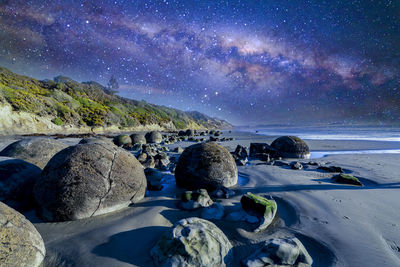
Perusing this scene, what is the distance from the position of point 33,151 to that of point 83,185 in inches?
109

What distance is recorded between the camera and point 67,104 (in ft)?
112

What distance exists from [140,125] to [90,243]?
47.1m

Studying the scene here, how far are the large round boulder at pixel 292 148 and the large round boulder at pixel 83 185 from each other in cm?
977

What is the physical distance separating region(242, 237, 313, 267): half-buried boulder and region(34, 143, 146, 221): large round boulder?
241 centimetres

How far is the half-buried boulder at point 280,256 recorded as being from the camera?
7.16ft

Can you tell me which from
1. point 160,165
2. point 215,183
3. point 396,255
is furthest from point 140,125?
point 396,255

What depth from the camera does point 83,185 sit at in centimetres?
304

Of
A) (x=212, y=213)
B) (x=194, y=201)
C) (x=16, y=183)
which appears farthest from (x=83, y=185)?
(x=212, y=213)

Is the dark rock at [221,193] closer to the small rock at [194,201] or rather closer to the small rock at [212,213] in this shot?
the small rock at [194,201]

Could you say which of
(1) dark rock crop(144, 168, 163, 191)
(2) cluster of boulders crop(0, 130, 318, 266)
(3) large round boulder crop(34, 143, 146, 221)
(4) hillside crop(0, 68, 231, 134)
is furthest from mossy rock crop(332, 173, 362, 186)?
(4) hillside crop(0, 68, 231, 134)

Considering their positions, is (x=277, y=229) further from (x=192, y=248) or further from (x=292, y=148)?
(x=292, y=148)

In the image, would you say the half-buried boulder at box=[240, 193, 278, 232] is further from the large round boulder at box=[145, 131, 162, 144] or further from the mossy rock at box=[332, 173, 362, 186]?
the large round boulder at box=[145, 131, 162, 144]

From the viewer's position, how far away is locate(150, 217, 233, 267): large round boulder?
2141 mm

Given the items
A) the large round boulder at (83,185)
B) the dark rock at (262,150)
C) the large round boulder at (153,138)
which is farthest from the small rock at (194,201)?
the large round boulder at (153,138)
